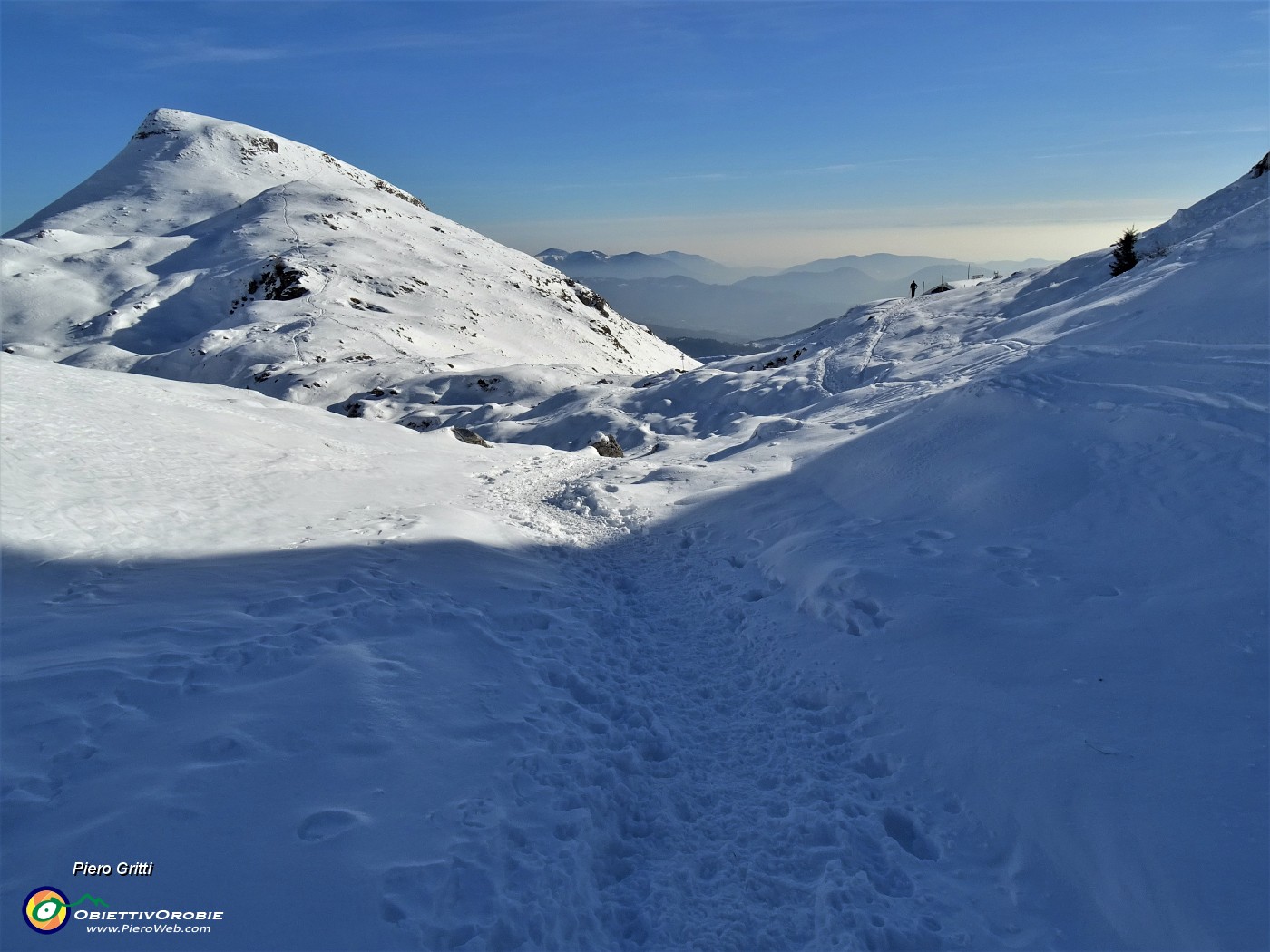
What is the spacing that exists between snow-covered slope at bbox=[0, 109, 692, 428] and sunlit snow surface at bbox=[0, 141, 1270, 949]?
33183 mm

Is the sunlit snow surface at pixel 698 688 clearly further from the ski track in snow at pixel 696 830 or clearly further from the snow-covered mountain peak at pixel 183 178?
the snow-covered mountain peak at pixel 183 178

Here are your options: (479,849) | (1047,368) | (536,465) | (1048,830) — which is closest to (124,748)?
(479,849)

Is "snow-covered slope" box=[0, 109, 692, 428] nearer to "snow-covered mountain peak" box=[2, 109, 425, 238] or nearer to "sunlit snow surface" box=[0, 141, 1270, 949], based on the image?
"snow-covered mountain peak" box=[2, 109, 425, 238]

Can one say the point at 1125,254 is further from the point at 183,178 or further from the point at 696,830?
the point at 183,178

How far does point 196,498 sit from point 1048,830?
490 inches

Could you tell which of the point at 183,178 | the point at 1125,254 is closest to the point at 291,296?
the point at 183,178

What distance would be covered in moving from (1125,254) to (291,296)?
63.4m

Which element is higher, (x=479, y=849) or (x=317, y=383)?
(x=317, y=383)

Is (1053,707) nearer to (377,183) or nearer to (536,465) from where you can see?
(536,465)

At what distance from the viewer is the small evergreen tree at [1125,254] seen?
2480 centimetres

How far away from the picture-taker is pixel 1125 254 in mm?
25219

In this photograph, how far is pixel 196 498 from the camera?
38.7 ft

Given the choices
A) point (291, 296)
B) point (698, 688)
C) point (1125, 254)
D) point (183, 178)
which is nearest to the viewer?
point (698, 688)

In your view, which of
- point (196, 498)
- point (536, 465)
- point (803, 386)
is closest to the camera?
point (196, 498)
